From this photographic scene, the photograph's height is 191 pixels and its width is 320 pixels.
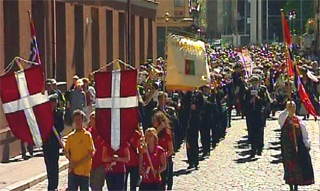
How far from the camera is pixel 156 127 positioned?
1227 cm

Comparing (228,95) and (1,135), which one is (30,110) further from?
(228,95)

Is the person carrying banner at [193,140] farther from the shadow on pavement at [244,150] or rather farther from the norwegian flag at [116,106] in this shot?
the norwegian flag at [116,106]

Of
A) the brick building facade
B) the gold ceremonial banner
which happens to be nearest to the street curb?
the brick building facade

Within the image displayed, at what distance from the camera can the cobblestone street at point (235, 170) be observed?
15.2 m

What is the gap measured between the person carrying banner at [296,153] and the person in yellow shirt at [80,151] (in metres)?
3.71

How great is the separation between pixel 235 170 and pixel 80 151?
585 cm

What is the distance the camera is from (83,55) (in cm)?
2678

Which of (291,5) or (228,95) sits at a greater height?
(291,5)

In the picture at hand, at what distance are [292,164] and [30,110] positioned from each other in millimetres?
4884

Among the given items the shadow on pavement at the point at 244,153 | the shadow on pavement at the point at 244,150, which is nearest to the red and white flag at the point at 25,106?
the shadow on pavement at the point at 244,150

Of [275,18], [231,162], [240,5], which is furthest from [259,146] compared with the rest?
[240,5]

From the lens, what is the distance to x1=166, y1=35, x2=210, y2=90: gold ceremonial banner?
15844 millimetres

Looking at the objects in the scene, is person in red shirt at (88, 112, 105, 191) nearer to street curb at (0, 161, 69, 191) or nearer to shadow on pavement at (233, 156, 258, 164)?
street curb at (0, 161, 69, 191)

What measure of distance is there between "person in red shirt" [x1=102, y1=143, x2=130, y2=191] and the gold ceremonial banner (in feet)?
14.2
